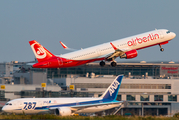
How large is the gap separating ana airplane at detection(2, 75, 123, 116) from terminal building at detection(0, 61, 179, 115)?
86.1 feet

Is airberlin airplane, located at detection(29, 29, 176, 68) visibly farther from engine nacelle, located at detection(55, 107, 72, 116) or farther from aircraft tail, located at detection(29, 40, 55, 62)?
engine nacelle, located at detection(55, 107, 72, 116)

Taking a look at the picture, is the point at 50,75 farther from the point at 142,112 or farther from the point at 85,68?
the point at 142,112

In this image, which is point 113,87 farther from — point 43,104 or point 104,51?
point 43,104

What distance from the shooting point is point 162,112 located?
100 meters

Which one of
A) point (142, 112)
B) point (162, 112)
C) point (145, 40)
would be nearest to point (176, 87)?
point (162, 112)

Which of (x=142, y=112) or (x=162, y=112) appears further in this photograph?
(x=162, y=112)

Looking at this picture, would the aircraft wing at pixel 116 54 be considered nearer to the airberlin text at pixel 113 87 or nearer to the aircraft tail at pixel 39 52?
the airberlin text at pixel 113 87

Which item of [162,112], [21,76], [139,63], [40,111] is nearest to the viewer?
[40,111]

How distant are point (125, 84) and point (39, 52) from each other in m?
63.3

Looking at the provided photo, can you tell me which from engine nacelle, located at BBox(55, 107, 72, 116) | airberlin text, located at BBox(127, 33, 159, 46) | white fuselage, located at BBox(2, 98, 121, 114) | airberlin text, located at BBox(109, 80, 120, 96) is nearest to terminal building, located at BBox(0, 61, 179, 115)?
airberlin text, located at BBox(127, 33, 159, 46)

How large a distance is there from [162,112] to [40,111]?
44996 millimetres

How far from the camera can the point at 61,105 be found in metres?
67.2

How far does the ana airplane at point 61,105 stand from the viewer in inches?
2522

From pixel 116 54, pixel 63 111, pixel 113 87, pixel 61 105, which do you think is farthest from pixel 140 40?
pixel 63 111
